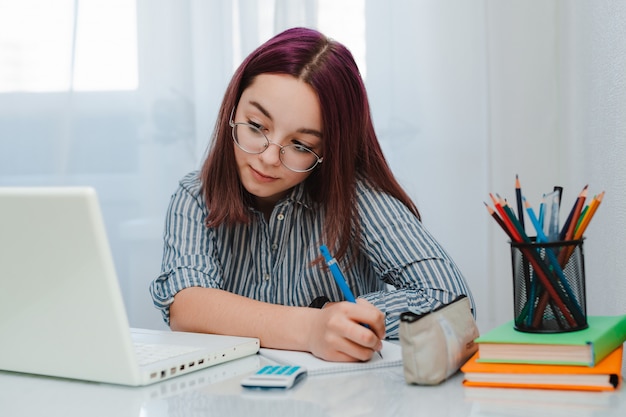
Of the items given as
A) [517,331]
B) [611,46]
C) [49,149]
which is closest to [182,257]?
[517,331]

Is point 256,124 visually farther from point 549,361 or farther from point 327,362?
point 549,361

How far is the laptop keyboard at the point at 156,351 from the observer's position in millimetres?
971

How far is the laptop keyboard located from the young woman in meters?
0.15

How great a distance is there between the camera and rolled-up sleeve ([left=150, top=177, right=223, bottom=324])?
1.36 m

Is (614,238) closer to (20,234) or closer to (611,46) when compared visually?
(611,46)

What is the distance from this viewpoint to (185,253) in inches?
56.2

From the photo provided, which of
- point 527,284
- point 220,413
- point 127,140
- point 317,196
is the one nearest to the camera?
point 220,413

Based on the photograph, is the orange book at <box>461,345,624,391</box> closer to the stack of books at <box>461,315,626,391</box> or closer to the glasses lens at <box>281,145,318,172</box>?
the stack of books at <box>461,315,626,391</box>

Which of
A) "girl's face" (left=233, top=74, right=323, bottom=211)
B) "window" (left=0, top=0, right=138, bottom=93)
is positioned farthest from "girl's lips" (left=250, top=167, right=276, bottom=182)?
"window" (left=0, top=0, right=138, bottom=93)

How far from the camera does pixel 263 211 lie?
62.2 inches

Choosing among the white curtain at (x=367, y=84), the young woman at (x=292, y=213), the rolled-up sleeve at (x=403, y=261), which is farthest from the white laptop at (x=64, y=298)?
the white curtain at (x=367, y=84)

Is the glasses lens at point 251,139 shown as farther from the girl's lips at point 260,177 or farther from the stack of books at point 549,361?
the stack of books at point 549,361

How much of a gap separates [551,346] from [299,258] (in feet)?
2.48

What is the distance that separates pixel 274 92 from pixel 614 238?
65 centimetres
